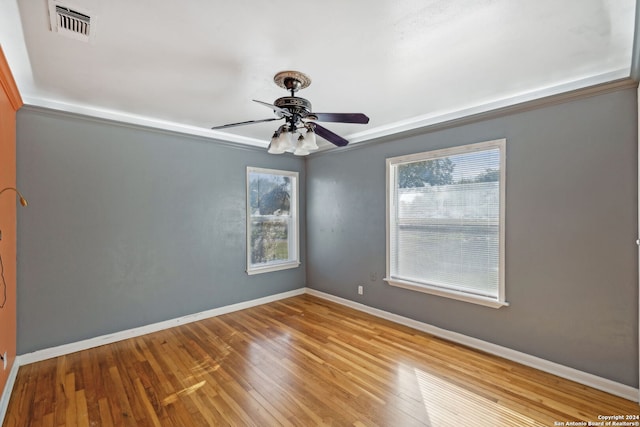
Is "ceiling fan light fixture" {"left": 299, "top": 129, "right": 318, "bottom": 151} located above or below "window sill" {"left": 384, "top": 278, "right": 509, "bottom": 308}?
above

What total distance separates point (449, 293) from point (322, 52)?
2.73 m

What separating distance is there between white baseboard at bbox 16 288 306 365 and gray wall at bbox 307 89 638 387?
8.47ft

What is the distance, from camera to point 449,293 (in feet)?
10.6

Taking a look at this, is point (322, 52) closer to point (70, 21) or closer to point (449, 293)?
point (70, 21)

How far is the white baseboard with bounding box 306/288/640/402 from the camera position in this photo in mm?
2256

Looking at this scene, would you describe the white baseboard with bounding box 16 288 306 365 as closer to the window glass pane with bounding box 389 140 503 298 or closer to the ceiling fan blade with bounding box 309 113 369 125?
the window glass pane with bounding box 389 140 503 298

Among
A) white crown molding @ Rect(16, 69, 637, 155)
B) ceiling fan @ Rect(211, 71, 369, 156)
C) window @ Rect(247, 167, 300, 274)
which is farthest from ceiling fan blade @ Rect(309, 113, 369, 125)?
window @ Rect(247, 167, 300, 274)

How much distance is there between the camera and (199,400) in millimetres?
2221

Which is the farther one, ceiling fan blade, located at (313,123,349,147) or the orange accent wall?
ceiling fan blade, located at (313,123,349,147)

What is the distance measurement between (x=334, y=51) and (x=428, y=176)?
1.98 m

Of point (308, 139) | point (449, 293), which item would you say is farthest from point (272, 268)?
point (308, 139)

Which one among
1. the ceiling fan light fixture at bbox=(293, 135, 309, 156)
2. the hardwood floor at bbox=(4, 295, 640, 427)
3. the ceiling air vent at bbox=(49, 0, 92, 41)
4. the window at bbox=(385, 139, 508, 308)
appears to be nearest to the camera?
the ceiling air vent at bbox=(49, 0, 92, 41)

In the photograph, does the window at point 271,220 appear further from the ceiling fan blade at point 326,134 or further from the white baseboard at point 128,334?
the ceiling fan blade at point 326,134

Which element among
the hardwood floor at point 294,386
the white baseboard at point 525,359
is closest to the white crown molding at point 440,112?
the white baseboard at point 525,359
